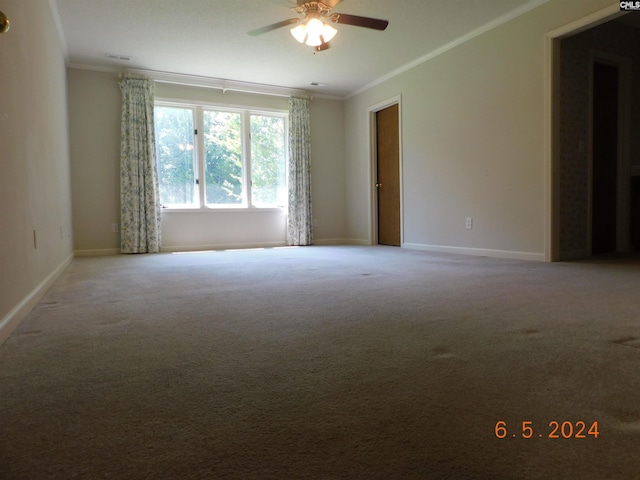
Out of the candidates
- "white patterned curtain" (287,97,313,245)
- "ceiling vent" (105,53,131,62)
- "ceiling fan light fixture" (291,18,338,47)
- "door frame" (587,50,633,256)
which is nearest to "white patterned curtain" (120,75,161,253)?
"ceiling vent" (105,53,131,62)

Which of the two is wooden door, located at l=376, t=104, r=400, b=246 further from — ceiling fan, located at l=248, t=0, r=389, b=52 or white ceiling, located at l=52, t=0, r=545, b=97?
ceiling fan, located at l=248, t=0, r=389, b=52

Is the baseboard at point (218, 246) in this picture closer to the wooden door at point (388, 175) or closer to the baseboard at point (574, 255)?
the wooden door at point (388, 175)

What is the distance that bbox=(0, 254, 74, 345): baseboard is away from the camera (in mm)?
1547

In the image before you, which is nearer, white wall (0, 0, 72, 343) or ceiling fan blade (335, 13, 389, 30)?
white wall (0, 0, 72, 343)

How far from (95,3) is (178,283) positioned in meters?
2.90

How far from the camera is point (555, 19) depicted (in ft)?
11.9

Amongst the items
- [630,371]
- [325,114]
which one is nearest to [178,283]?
[630,371]

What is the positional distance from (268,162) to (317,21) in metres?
3.19

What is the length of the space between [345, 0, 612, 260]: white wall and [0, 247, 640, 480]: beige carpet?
1.96 metres

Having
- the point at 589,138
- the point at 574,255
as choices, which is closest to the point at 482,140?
the point at 589,138

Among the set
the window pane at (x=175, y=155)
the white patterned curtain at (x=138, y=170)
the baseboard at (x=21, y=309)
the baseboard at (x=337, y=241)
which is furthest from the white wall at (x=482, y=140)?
the baseboard at (x=21, y=309)

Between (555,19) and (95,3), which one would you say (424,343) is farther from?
(95,3)

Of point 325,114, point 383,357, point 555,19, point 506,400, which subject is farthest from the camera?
point 325,114

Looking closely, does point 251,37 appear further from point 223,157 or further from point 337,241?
point 337,241
